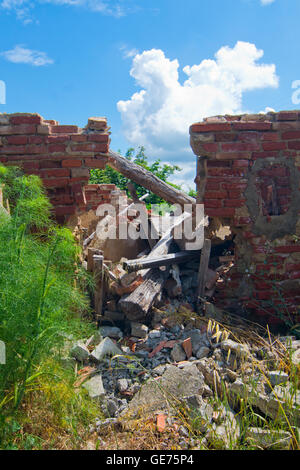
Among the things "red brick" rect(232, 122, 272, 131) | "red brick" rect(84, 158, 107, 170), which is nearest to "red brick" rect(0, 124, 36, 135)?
"red brick" rect(84, 158, 107, 170)

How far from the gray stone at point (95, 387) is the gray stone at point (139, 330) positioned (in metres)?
0.88

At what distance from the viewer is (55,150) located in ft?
13.9

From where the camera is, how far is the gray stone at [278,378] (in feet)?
9.23

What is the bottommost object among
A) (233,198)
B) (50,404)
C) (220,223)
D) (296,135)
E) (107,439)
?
(107,439)

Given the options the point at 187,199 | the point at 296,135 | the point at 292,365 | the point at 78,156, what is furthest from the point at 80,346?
the point at 187,199

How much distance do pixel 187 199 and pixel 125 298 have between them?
373cm

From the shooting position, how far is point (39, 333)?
2.41m

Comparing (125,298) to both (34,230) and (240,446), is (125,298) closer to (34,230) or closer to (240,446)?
(34,230)

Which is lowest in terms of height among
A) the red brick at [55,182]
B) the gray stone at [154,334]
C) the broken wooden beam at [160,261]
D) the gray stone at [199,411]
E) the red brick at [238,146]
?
the gray stone at [199,411]

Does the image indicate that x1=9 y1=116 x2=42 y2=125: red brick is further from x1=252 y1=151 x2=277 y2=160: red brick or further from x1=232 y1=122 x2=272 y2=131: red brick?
x1=252 y1=151 x2=277 y2=160: red brick

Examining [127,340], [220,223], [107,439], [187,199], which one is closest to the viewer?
[107,439]

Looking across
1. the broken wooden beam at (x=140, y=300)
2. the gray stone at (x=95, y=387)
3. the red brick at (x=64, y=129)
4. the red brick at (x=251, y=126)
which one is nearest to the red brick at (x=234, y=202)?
the red brick at (x=251, y=126)

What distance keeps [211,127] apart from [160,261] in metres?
1.74

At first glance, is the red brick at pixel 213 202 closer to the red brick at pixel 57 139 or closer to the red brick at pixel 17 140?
the red brick at pixel 57 139
